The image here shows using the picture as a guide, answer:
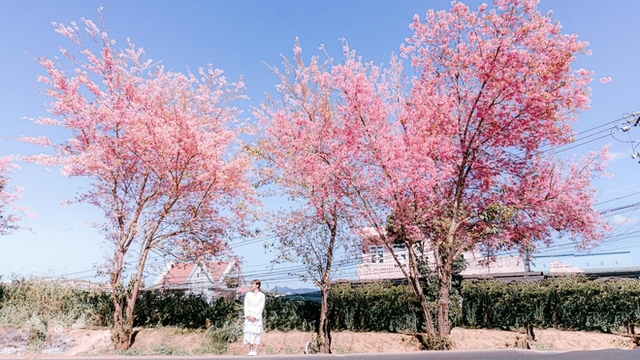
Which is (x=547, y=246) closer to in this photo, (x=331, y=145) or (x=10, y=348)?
(x=331, y=145)

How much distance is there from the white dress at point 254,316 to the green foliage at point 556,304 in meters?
9.01

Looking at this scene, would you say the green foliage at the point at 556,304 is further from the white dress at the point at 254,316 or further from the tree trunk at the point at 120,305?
the tree trunk at the point at 120,305

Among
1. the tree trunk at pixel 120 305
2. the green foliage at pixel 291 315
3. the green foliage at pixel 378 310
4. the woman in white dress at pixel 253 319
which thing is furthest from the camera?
the green foliage at pixel 291 315

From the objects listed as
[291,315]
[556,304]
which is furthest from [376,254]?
[556,304]

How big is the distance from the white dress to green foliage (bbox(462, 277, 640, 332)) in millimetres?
9009

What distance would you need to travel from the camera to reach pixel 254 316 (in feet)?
22.3

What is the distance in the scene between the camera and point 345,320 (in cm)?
1275

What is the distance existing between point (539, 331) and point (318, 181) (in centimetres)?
874

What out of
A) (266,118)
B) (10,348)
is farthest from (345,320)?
(10,348)

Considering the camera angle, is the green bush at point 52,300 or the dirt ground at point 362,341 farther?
the green bush at point 52,300

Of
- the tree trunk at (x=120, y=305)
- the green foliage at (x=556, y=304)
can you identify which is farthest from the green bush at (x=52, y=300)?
the green foliage at (x=556, y=304)

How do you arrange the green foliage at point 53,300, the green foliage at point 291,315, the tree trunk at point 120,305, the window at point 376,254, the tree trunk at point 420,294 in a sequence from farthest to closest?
1. the green foliage at point 291,315
2. the window at point 376,254
3. the green foliage at point 53,300
4. the tree trunk at point 120,305
5. the tree trunk at point 420,294

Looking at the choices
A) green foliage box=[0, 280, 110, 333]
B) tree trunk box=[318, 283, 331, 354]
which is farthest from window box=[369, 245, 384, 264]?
green foliage box=[0, 280, 110, 333]

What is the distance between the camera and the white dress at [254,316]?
22.1ft
